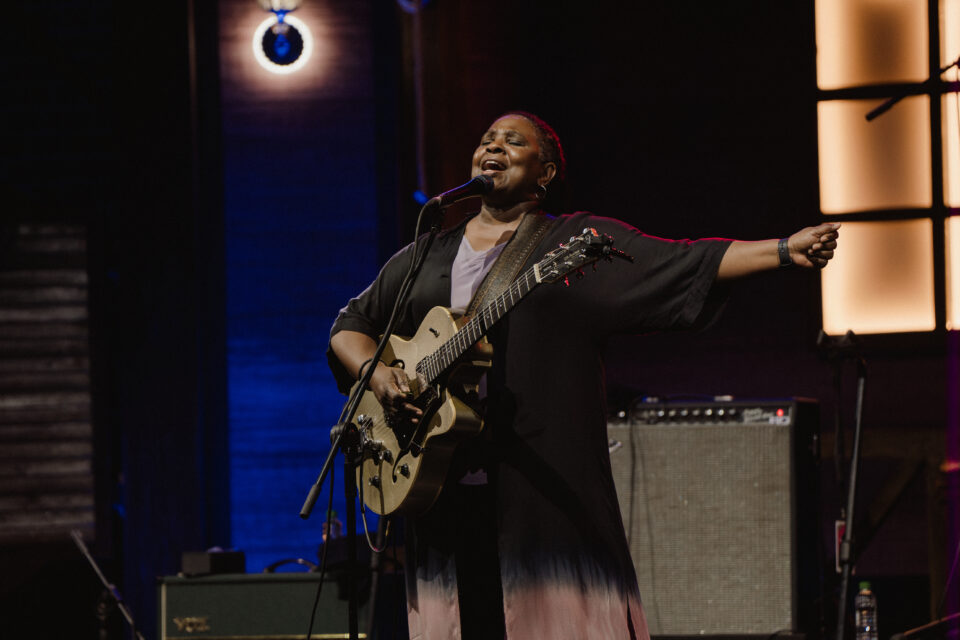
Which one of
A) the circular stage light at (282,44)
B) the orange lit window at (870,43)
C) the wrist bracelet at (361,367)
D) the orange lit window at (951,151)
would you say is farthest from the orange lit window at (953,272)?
the wrist bracelet at (361,367)

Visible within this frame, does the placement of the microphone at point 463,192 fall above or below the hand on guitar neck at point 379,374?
above

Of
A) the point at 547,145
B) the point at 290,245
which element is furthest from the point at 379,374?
the point at 290,245

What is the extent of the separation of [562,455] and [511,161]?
0.85 meters

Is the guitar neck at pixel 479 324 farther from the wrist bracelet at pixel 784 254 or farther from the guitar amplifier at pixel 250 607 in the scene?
the guitar amplifier at pixel 250 607

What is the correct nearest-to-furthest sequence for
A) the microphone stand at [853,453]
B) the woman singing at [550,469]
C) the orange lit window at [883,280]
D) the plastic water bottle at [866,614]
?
the woman singing at [550,469]
the microphone stand at [853,453]
the plastic water bottle at [866,614]
the orange lit window at [883,280]

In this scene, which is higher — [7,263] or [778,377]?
[7,263]

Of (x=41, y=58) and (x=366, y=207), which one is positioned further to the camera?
(x=41, y=58)

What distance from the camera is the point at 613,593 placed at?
8.65 ft

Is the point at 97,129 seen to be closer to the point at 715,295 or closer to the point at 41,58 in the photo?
the point at 41,58

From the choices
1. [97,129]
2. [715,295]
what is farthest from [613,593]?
[97,129]

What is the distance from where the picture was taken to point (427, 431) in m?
2.76

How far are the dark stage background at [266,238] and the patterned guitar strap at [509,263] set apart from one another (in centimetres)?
243

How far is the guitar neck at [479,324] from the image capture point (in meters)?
2.65

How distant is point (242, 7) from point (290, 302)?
154 centimetres
